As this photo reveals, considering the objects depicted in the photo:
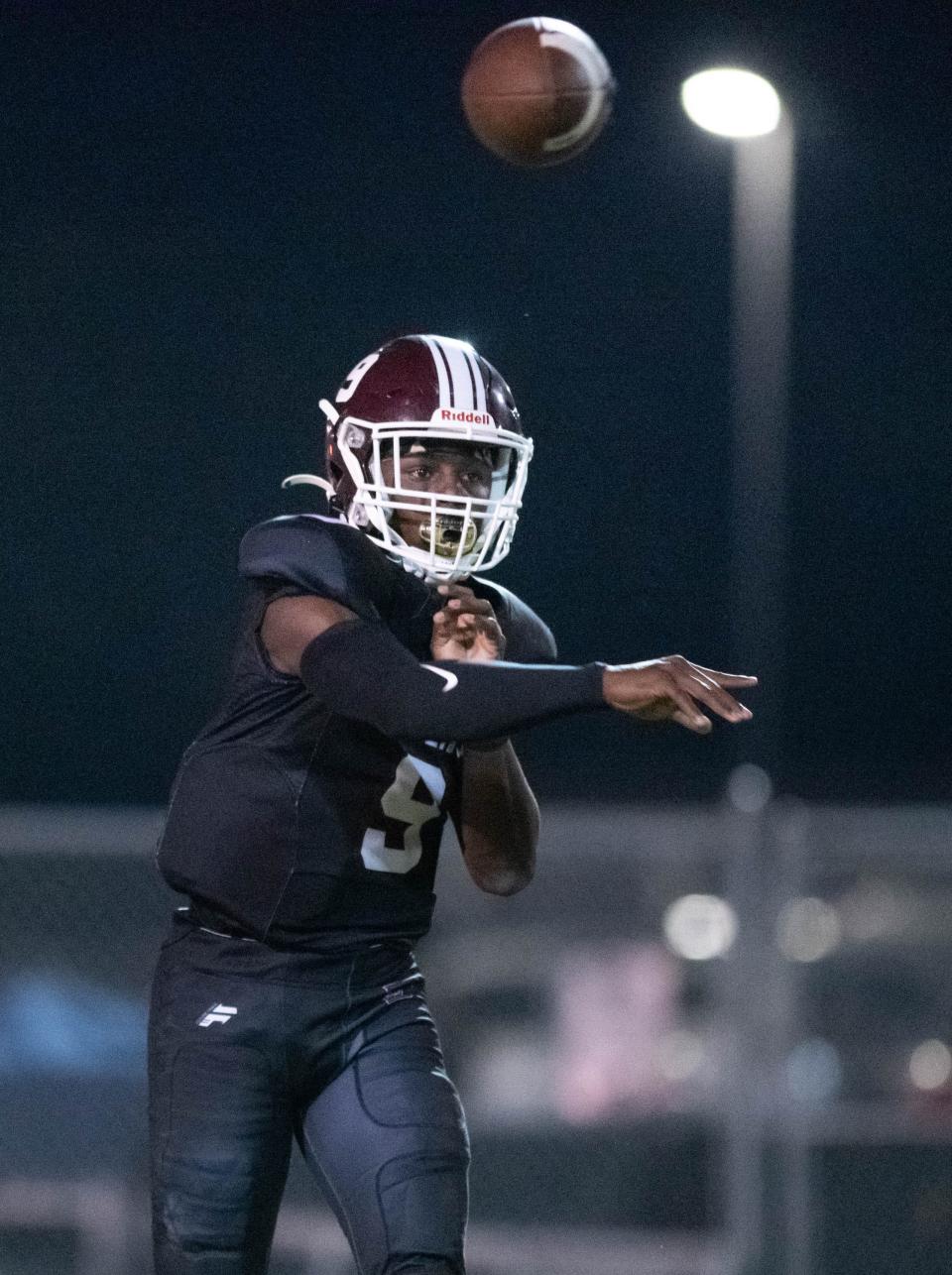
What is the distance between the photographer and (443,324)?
31.0 feet

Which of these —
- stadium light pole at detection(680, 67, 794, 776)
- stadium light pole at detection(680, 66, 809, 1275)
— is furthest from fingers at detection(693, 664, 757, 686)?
stadium light pole at detection(680, 67, 794, 776)

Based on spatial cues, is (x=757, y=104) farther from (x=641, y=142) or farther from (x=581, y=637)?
(x=581, y=637)

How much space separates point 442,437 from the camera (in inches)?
104

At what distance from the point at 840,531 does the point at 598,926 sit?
36.5 feet

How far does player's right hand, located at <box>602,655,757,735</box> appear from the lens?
218cm

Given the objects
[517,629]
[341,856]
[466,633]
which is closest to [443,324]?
[517,629]

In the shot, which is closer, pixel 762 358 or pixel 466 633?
pixel 466 633

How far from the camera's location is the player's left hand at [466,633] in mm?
2518

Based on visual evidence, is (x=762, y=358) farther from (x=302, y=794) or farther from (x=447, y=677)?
(x=447, y=677)

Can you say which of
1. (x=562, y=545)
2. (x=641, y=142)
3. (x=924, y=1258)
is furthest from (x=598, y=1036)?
(x=562, y=545)

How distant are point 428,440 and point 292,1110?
93cm

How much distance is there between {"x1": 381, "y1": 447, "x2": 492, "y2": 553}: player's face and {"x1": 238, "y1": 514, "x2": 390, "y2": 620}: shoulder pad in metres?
0.14

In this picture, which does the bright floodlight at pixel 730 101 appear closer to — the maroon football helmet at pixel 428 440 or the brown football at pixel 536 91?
the brown football at pixel 536 91

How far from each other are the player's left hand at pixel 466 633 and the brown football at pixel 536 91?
95 cm
